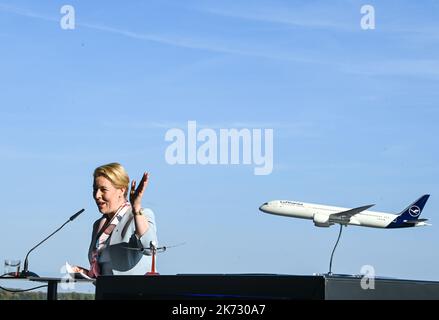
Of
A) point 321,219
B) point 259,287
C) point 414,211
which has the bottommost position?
point 259,287

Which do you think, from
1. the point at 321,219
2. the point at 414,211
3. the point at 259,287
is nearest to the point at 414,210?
the point at 414,211

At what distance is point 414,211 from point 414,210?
397 mm

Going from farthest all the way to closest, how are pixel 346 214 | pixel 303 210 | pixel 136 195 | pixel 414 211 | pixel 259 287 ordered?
pixel 414 211 → pixel 346 214 → pixel 303 210 → pixel 136 195 → pixel 259 287

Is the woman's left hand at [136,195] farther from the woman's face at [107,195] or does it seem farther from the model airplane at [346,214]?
the model airplane at [346,214]

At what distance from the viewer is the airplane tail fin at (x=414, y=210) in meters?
92.7

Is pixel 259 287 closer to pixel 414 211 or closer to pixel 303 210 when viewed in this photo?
pixel 303 210

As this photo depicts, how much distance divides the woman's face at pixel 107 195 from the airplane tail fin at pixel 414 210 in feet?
263

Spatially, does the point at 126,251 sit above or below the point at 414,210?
below

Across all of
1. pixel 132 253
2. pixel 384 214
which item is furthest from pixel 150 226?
pixel 384 214

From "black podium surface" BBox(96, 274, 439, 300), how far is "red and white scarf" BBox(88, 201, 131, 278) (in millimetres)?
9603

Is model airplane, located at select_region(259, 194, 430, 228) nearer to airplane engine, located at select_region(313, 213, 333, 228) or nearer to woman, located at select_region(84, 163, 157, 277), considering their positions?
airplane engine, located at select_region(313, 213, 333, 228)

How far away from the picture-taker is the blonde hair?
1384cm

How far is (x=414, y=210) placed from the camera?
96500mm
